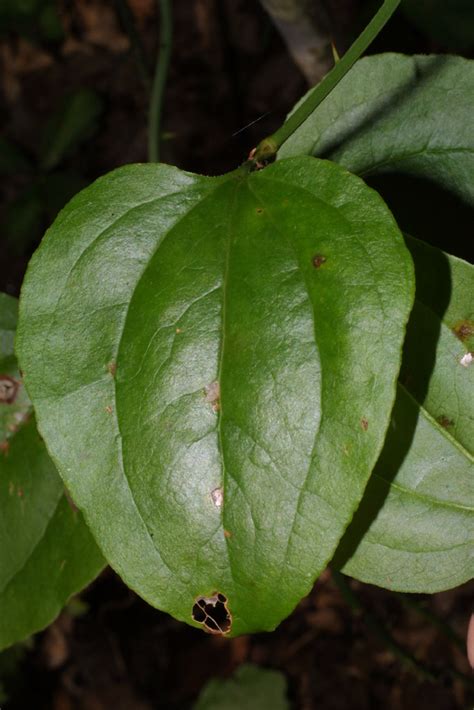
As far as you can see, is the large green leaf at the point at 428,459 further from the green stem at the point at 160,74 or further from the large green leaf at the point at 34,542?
the green stem at the point at 160,74

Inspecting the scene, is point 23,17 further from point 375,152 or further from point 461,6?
point 375,152

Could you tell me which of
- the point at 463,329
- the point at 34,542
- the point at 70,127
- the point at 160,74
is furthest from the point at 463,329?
the point at 70,127

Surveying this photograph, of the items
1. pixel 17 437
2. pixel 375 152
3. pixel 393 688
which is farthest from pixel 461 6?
pixel 393 688

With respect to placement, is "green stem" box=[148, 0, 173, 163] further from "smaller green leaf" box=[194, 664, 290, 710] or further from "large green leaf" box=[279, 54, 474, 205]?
"smaller green leaf" box=[194, 664, 290, 710]

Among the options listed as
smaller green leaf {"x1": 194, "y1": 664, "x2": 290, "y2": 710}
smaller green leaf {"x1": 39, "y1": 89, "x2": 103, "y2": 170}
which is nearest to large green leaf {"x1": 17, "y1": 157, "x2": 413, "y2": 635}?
smaller green leaf {"x1": 194, "y1": 664, "x2": 290, "y2": 710}

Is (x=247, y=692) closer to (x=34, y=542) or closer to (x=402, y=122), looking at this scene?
(x=34, y=542)
